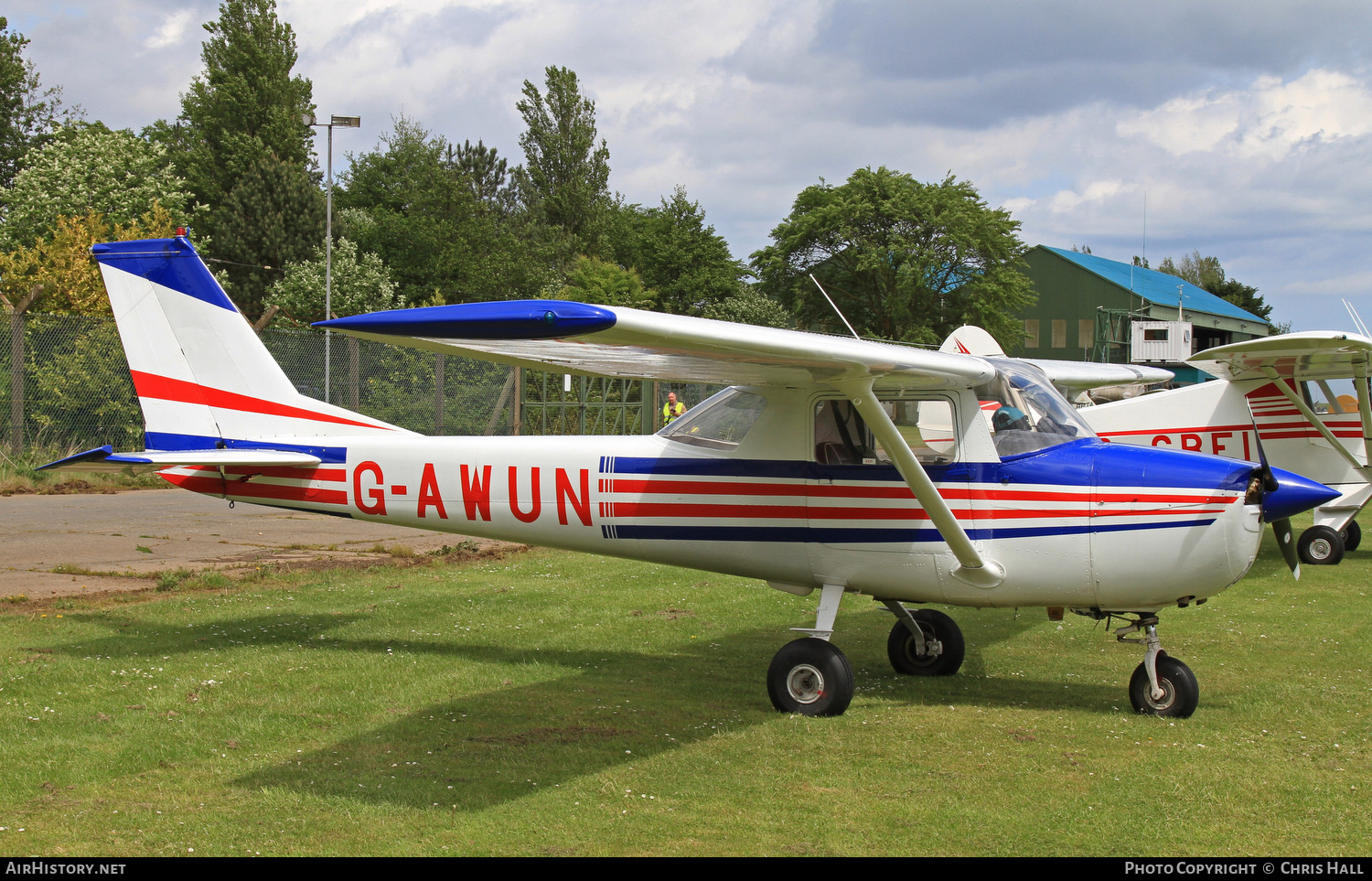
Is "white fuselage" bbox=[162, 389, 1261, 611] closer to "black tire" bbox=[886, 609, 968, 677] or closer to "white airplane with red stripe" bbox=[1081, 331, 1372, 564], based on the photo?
"black tire" bbox=[886, 609, 968, 677]

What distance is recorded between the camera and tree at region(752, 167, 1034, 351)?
169 ft

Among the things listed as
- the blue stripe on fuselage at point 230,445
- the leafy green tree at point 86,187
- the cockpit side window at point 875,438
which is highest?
the leafy green tree at point 86,187

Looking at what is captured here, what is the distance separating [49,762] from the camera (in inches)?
205

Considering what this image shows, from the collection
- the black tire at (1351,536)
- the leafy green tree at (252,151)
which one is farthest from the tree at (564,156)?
the black tire at (1351,536)

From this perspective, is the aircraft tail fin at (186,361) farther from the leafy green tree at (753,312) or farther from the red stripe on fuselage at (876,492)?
the leafy green tree at (753,312)

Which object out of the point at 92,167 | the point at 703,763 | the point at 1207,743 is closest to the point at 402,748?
the point at 703,763

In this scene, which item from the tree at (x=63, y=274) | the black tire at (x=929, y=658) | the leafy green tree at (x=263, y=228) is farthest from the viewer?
the leafy green tree at (x=263, y=228)

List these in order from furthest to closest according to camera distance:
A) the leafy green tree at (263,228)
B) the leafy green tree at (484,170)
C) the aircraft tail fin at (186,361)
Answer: the leafy green tree at (484,170), the leafy green tree at (263,228), the aircraft tail fin at (186,361)

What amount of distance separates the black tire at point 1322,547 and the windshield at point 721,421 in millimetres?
10194

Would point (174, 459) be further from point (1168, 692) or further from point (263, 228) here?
point (263, 228)

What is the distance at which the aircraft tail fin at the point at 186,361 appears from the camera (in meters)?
8.06

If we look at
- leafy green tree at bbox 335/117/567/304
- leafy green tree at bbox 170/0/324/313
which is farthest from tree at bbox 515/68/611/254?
leafy green tree at bbox 170/0/324/313

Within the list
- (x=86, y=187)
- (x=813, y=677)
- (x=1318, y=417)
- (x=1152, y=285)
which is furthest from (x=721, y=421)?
(x=1152, y=285)

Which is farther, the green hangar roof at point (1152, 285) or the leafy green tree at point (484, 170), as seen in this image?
the leafy green tree at point (484, 170)
